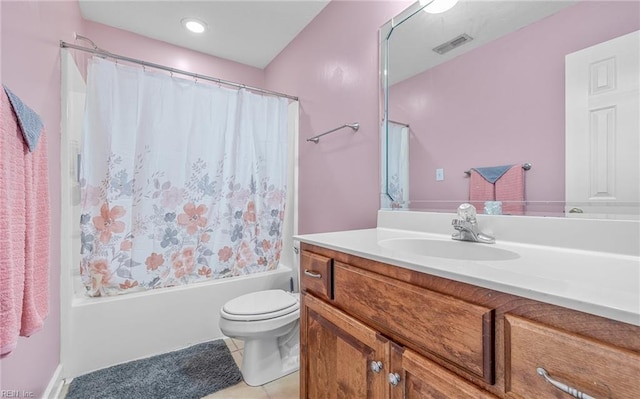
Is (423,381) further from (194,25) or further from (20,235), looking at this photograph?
(194,25)

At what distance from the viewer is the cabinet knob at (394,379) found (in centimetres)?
72

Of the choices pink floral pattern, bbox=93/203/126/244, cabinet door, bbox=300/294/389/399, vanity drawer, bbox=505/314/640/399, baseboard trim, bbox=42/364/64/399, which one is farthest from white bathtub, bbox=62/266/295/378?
vanity drawer, bbox=505/314/640/399

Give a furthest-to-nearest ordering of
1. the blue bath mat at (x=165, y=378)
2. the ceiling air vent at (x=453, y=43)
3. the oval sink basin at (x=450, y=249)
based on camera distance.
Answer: the blue bath mat at (x=165, y=378) → the ceiling air vent at (x=453, y=43) → the oval sink basin at (x=450, y=249)

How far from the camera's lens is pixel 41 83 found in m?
1.22

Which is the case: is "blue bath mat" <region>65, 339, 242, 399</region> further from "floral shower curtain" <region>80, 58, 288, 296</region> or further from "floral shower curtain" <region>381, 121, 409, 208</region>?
"floral shower curtain" <region>381, 121, 409, 208</region>

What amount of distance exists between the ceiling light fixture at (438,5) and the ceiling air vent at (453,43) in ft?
0.50

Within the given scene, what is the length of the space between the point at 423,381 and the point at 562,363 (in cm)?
31

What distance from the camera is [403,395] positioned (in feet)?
2.32

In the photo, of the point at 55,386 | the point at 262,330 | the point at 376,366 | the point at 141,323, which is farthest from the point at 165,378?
the point at 376,366

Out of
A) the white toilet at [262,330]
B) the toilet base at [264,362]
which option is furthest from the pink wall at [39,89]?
the toilet base at [264,362]

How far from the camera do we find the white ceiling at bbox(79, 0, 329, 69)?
1891 mm

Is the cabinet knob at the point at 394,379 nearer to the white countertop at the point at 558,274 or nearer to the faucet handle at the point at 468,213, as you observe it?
the white countertop at the point at 558,274

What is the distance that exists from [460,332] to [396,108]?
115 cm

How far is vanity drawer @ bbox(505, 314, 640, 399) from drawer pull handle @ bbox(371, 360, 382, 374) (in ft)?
1.09
